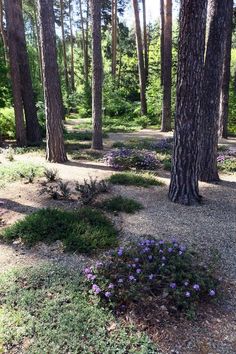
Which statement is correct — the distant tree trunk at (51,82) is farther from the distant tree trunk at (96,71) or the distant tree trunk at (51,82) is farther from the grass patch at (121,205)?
the grass patch at (121,205)

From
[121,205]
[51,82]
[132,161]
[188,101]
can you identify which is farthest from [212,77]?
[51,82]

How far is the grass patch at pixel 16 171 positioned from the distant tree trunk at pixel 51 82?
90 cm

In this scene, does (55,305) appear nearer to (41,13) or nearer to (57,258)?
(57,258)

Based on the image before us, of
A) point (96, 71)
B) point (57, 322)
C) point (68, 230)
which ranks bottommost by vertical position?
point (57, 322)

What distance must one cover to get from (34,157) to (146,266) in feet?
22.9

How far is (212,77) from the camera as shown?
648cm

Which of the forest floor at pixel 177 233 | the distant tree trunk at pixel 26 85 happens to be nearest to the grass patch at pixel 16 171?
the forest floor at pixel 177 233

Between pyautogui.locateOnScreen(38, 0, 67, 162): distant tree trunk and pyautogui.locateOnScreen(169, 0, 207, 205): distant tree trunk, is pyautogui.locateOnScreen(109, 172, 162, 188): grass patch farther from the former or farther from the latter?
pyautogui.locateOnScreen(38, 0, 67, 162): distant tree trunk

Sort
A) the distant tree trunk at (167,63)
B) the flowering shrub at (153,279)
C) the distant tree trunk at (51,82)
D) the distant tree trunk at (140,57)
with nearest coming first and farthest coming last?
1. the flowering shrub at (153,279)
2. the distant tree trunk at (51,82)
3. the distant tree trunk at (167,63)
4. the distant tree trunk at (140,57)

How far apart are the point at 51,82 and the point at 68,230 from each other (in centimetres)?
516

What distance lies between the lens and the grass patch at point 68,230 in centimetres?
425

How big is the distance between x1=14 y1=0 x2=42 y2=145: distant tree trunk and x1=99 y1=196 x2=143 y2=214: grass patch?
6770 millimetres

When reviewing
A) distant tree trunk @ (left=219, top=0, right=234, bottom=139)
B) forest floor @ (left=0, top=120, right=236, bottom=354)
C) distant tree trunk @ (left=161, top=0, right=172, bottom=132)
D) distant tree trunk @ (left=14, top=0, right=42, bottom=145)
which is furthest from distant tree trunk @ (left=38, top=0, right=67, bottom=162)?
distant tree trunk @ (left=219, top=0, right=234, bottom=139)

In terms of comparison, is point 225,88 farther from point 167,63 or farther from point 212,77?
point 212,77
